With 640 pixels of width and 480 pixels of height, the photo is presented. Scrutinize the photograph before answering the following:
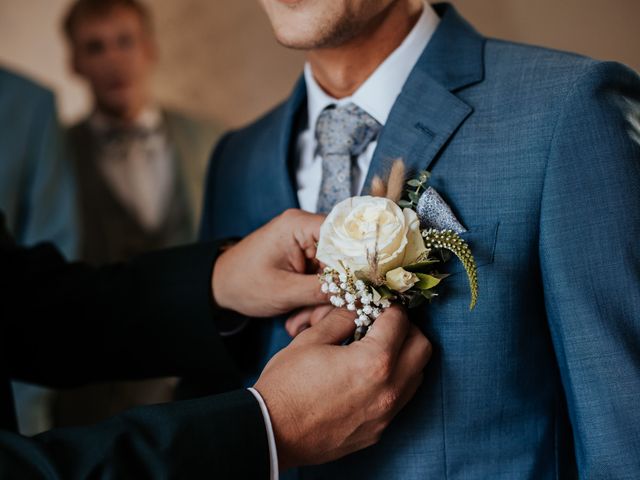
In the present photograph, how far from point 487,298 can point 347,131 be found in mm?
419

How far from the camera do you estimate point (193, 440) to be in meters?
1.11

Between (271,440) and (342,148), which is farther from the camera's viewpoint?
(342,148)

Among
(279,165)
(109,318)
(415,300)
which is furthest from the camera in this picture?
(109,318)

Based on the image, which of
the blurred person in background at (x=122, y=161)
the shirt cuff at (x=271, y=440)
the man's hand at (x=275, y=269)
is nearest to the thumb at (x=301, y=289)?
the man's hand at (x=275, y=269)

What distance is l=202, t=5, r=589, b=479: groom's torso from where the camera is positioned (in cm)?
124

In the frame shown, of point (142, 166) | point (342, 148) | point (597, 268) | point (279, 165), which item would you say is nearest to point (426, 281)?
point (597, 268)

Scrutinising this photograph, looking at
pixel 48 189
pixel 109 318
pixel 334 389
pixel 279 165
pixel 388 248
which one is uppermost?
pixel 388 248

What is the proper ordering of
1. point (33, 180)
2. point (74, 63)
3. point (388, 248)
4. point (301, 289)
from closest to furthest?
point (388, 248), point (301, 289), point (33, 180), point (74, 63)

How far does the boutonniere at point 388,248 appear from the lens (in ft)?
3.60

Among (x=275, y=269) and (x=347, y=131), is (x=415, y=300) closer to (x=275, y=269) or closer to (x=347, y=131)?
(x=275, y=269)

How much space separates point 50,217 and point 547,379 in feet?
5.81

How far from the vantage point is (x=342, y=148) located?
1444 millimetres

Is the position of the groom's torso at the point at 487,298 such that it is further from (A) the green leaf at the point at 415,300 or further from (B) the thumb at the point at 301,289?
(B) the thumb at the point at 301,289

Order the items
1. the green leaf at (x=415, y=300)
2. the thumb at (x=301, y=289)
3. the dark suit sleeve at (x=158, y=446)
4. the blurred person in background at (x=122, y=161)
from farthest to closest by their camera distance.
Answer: the blurred person in background at (x=122, y=161) < the thumb at (x=301, y=289) < the green leaf at (x=415, y=300) < the dark suit sleeve at (x=158, y=446)
